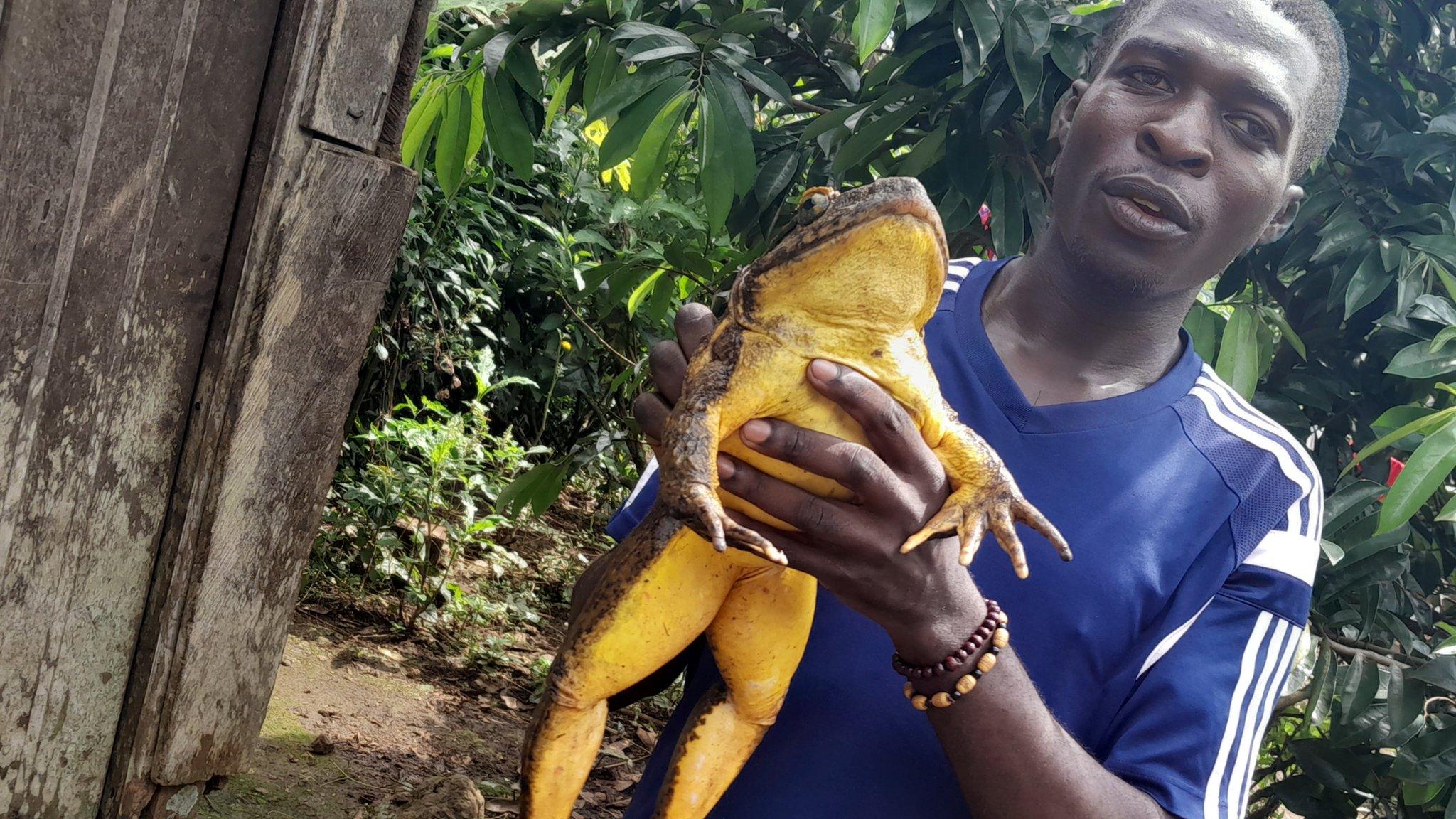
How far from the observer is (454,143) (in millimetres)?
3477

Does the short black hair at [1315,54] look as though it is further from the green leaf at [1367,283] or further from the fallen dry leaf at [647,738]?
the fallen dry leaf at [647,738]

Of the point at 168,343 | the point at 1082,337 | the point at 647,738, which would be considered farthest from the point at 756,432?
the point at 647,738

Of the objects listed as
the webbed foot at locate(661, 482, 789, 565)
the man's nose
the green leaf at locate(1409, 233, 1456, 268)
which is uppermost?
the green leaf at locate(1409, 233, 1456, 268)

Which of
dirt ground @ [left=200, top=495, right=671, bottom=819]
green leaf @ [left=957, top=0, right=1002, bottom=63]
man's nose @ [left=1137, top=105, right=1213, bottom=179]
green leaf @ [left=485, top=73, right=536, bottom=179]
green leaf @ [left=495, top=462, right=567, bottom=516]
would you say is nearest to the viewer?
man's nose @ [left=1137, top=105, right=1213, bottom=179]

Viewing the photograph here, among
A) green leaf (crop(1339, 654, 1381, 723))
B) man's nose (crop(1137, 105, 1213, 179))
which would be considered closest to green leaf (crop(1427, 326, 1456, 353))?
green leaf (crop(1339, 654, 1381, 723))

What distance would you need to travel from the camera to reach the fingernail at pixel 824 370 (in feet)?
5.72

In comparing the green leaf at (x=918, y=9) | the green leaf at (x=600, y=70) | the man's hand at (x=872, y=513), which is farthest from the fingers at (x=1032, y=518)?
the green leaf at (x=600, y=70)

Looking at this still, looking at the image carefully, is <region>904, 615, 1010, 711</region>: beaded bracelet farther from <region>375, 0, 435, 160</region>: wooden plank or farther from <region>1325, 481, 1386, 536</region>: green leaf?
<region>1325, 481, 1386, 536</region>: green leaf

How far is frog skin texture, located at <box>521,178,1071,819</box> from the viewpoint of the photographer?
5.82ft

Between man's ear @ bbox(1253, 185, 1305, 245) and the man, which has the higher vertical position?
man's ear @ bbox(1253, 185, 1305, 245)

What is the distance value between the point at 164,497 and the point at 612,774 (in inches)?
125

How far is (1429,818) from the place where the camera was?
3369 mm

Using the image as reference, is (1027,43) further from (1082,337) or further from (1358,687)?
(1358,687)

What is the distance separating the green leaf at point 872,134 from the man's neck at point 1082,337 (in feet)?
2.84
